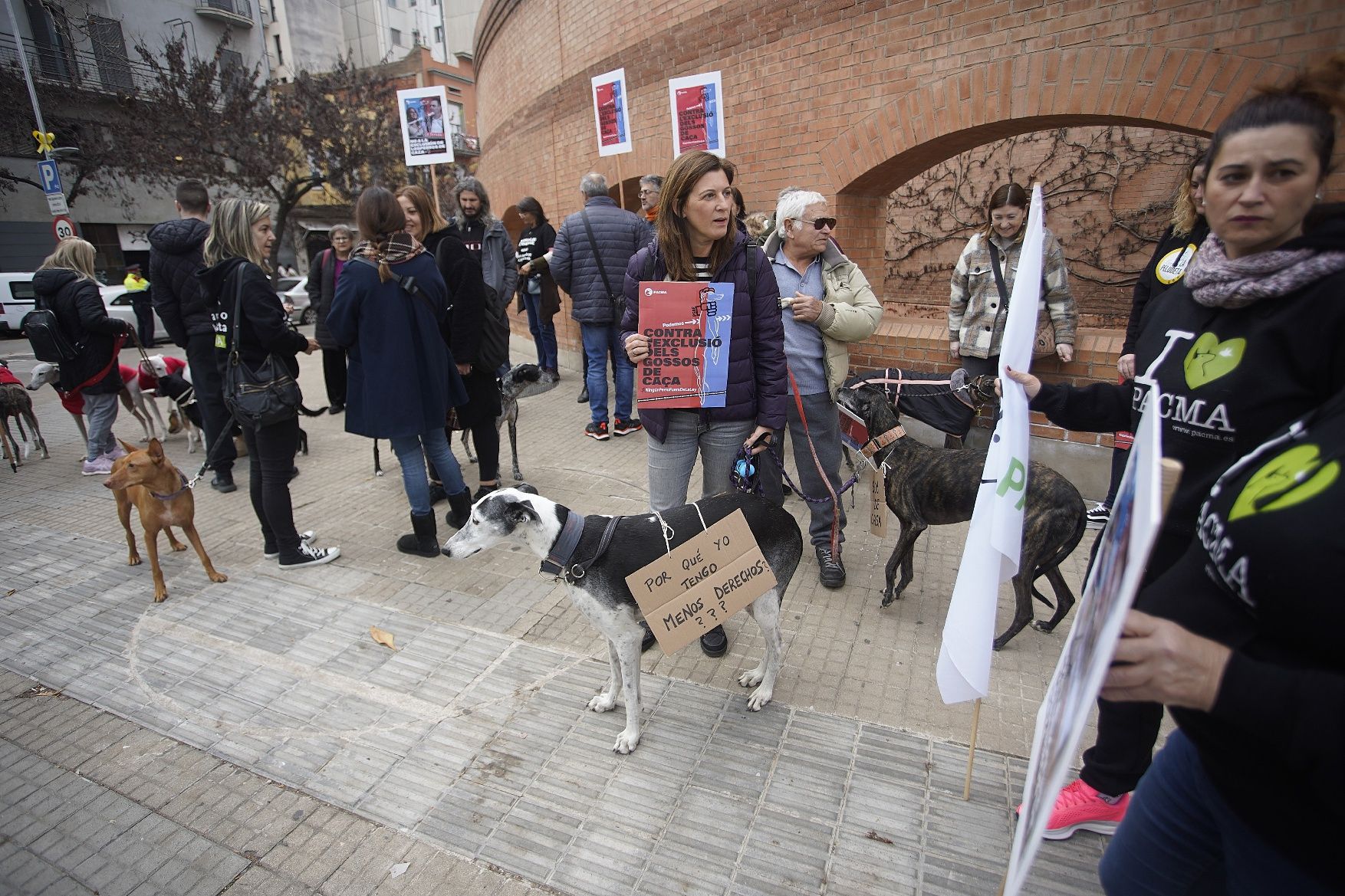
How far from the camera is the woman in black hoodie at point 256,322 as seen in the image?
4105 millimetres

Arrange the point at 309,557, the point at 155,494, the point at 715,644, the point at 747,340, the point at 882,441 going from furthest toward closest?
the point at 309,557
the point at 155,494
the point at 882,441
the point at 715,644
the point at 747,340

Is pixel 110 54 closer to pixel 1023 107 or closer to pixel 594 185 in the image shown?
pixel 594 185

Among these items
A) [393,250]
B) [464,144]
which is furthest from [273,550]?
[464,144]

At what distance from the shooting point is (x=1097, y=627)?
118 centimetres

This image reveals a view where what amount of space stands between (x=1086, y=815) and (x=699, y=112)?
5.97m

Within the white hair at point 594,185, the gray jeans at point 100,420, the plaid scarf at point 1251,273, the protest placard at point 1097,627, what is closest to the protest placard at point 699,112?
the white hair at point 594,185

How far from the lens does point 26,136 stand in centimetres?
2139

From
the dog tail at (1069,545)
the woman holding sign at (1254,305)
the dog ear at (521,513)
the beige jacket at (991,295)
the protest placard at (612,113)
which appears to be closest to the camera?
the woman holding sign at (1254,305)

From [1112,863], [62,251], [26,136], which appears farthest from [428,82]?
[1112,863]

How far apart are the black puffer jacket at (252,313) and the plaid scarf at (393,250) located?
62 cm

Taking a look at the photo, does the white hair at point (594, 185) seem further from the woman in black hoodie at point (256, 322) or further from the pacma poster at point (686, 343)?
the pacma poster at point (686, 343)

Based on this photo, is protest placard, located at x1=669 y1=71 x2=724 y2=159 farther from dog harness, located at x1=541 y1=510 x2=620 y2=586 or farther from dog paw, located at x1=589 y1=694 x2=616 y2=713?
dog paw, located at x1=589 y1=694 x2=616 y2=713

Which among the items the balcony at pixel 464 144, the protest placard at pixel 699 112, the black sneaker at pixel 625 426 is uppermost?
the balcony at pixel 464 144

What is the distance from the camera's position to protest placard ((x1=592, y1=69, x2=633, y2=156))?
7060mm
